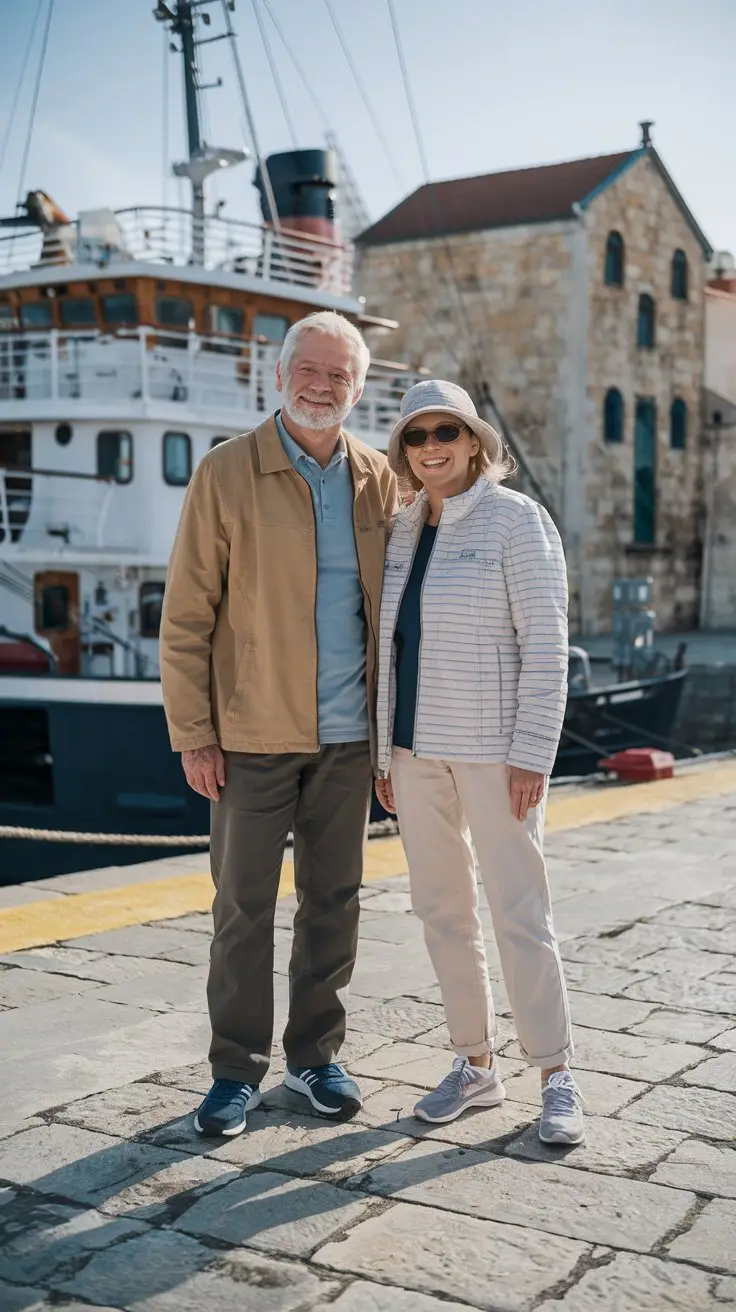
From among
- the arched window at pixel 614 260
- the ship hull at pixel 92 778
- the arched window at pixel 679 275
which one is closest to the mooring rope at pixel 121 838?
the ship hull at pixel 92 778

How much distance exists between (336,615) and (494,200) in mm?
25829

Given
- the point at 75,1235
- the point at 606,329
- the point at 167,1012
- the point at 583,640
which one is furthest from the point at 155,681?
the point at 606,329

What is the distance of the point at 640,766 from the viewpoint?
948 centimetres

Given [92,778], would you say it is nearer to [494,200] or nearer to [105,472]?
[105,472]

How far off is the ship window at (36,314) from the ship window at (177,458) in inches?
82.2

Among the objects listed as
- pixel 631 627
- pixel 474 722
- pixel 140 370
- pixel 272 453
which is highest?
pixel 140 370

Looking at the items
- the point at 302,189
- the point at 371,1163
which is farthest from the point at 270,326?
the point at 371,1163

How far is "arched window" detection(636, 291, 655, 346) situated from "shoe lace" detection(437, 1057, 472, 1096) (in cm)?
2628

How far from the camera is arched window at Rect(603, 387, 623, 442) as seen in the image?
2750cm

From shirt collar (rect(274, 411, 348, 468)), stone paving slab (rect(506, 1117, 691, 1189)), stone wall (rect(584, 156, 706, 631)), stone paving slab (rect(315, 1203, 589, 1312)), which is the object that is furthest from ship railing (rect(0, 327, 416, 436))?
stone wall (rect(584, 156, 706, 631))

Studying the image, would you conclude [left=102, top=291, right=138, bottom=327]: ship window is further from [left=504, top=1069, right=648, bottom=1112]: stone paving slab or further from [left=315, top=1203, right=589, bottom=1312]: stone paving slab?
[left=315, top=1203, right=589, bottom=1312]: stone paving slab

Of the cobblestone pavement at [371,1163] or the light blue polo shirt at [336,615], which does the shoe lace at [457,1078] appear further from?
the light blue polo shirt at [336,615]

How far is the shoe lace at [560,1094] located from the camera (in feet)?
10.8

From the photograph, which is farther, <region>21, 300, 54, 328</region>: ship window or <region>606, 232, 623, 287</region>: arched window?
<region>606, 232, 623, 287</region>: arched window
